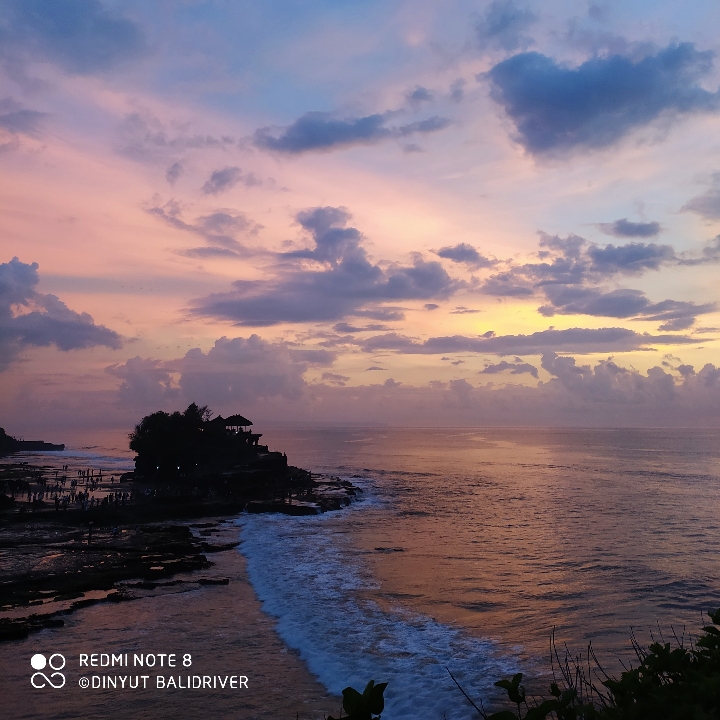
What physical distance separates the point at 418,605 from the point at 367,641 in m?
5.24

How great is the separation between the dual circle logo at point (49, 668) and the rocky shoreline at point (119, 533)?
2803 mm

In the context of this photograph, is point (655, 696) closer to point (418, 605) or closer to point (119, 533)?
point (418, 605)

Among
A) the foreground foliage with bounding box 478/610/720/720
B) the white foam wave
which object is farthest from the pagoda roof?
the foreground foliage with bounding box 478/610/720/720

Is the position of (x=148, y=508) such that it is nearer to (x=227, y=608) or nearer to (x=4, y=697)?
(x=227, y=608)

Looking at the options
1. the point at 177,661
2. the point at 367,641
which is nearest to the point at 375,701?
the point at 177,661

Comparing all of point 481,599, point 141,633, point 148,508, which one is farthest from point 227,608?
point 148,508

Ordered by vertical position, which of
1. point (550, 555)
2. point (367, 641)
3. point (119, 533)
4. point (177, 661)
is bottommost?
point (550, 555)

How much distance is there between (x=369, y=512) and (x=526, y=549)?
68.0 feet

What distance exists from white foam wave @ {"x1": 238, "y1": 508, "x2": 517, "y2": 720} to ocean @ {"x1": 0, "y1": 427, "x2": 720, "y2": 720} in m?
0.07

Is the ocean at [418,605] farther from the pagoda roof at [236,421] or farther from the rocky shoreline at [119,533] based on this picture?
the pagoda roof at [236,421]

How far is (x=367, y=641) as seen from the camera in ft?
66.3

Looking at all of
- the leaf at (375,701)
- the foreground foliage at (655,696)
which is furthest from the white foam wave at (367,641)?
the leaf at (375,701)

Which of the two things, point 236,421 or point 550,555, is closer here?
point 550,555

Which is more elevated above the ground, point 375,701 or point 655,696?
point 375,701
